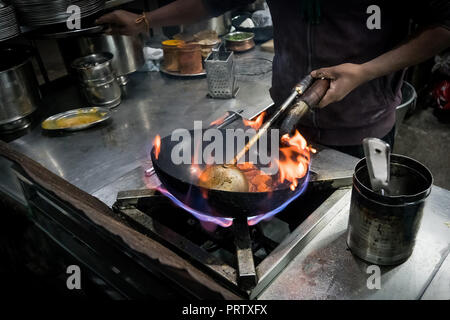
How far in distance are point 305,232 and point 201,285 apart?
1.66ft

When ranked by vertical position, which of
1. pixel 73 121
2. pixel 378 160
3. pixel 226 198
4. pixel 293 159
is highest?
pixel 378 160

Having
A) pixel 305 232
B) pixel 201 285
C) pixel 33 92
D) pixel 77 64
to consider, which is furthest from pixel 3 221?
pixel 305 232

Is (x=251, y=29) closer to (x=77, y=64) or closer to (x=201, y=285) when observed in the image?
(x=77, y=64)

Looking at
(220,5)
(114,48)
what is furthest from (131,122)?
(220,5)

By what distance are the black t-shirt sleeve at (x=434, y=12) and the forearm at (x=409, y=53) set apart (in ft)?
0.13

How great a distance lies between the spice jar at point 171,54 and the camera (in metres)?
3.45

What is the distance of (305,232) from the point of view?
4.70ft

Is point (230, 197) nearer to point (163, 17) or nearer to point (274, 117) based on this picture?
point (274, 117)

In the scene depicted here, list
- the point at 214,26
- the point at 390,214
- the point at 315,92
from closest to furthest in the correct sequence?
the point at 390,214, the point at 315,92, the point at 214,26

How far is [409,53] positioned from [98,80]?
2.30 metres

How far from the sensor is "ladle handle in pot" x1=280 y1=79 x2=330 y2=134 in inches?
56.9

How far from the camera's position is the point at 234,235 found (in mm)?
1438

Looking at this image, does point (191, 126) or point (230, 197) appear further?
point (191, 126)

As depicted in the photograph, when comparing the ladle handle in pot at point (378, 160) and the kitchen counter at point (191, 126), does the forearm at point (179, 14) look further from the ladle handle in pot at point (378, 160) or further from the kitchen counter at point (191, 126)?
the ladle handle in pot at point (378, 160)
